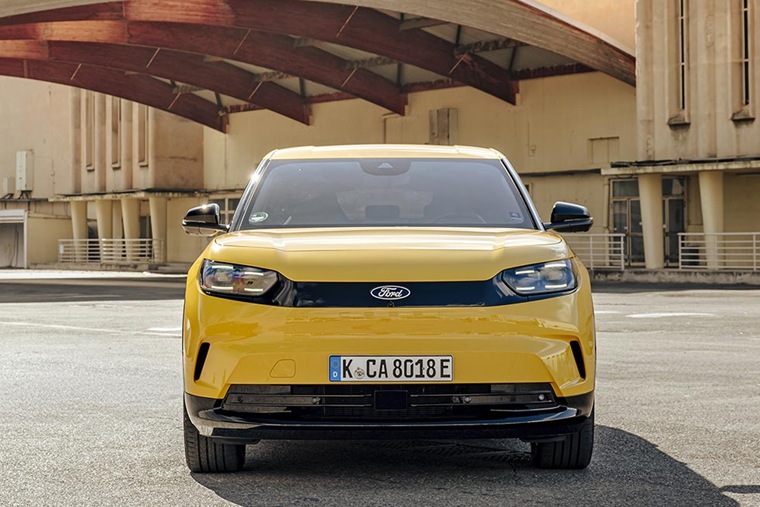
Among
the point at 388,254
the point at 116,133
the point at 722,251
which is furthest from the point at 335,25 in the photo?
the point at 388,254

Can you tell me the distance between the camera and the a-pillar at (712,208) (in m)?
34.6

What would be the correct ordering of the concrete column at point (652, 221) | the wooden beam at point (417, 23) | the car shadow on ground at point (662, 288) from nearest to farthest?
the car shadow on ground at point (662, 288), the concrete column at point (652, 221), the wooden beam at point (417, 23)

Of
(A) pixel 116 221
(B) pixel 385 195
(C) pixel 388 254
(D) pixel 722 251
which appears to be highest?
(A) pixel 116 221

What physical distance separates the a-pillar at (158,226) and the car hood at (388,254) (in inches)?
1981

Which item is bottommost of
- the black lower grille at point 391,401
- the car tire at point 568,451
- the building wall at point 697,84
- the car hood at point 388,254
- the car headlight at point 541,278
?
the car tire at point 568,451

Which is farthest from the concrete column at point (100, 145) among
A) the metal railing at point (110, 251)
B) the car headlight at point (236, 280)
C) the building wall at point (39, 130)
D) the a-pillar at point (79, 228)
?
the car headlight at point (236, 280)

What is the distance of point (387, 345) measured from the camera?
16.7 feet

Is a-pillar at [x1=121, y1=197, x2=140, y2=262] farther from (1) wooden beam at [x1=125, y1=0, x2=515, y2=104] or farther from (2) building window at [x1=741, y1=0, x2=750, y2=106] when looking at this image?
(2) building window at [x1=741, y1=0, x2=750, y2=106]

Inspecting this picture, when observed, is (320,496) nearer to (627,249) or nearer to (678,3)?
(678,3)

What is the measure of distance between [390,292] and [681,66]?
31121 mm

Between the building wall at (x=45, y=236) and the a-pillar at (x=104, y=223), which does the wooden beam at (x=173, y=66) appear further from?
the building wall at (x=45, y=236)

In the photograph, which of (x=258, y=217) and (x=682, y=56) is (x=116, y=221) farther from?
(x=258, y=217)

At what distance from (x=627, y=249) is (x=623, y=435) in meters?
35.2

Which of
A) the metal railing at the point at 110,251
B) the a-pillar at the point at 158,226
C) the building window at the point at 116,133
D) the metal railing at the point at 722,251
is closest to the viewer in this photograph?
the metal railing at the point at 722,251
